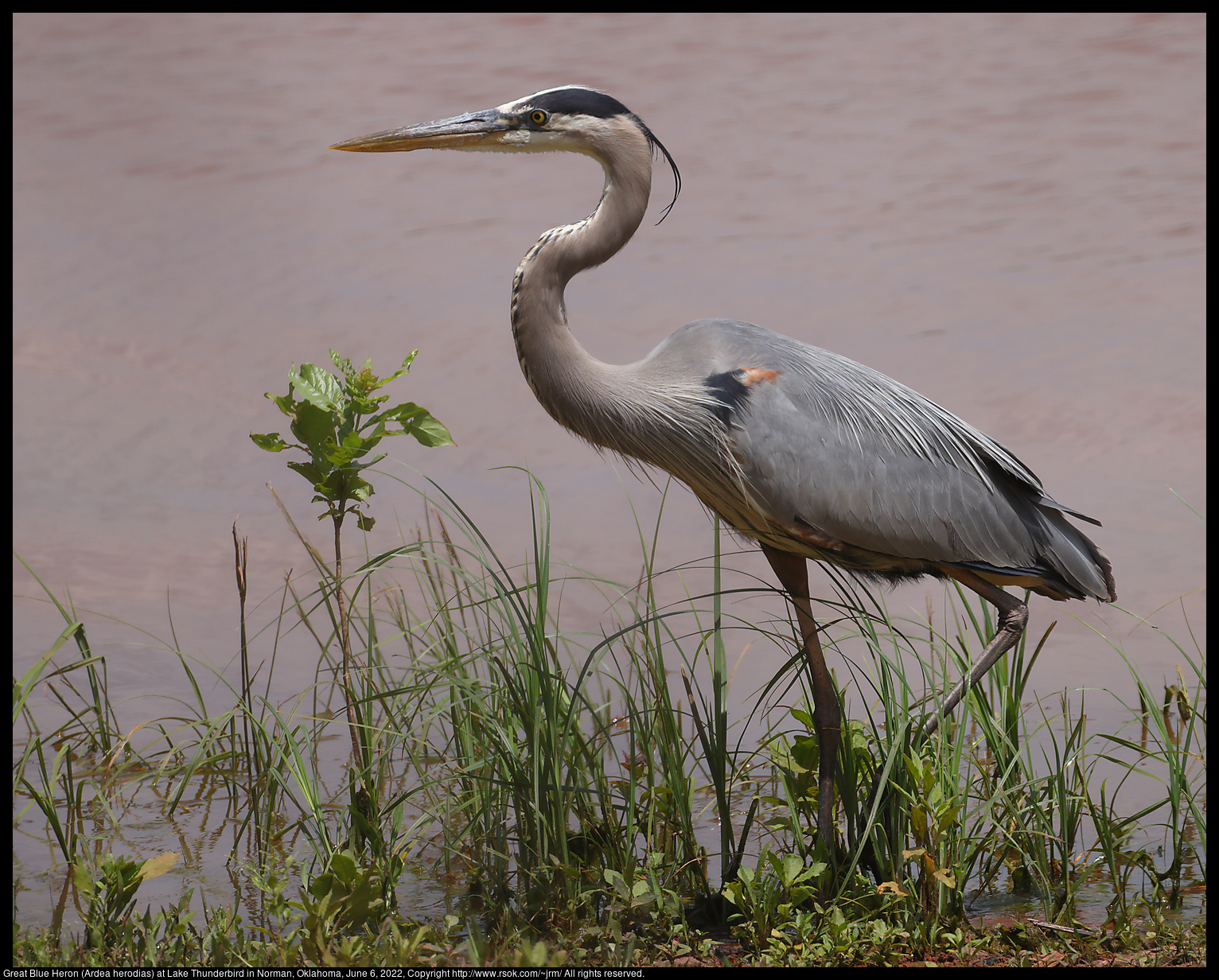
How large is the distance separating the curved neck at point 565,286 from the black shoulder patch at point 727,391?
251 millimetres

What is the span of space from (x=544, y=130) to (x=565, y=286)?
0.42 metres

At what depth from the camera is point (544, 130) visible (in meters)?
3.03

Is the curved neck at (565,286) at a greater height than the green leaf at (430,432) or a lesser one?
greater

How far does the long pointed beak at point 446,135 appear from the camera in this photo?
2988 millimetres

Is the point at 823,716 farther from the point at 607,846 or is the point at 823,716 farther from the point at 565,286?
the point at 565,286

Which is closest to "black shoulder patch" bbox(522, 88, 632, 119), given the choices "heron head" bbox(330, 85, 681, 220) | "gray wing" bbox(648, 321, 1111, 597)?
"heron head" bbox(330, 85, 681, 220)

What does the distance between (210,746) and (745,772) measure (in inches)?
64.6

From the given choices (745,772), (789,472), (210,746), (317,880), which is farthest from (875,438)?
(210,746)

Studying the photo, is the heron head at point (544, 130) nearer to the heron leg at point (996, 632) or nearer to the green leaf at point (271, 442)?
the green leaf at point (271, 442)

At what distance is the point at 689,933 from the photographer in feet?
9.05

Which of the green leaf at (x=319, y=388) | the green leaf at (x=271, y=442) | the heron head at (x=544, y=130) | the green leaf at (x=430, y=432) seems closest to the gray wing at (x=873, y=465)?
the heron head at (x=544, y=130)

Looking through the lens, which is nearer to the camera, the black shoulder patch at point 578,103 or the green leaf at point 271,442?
the green leaf at point 271,442
